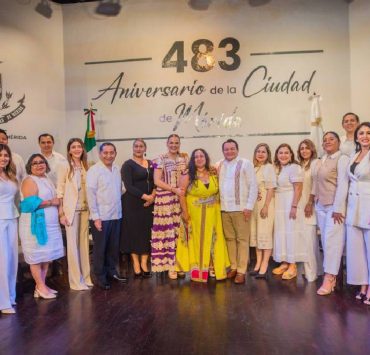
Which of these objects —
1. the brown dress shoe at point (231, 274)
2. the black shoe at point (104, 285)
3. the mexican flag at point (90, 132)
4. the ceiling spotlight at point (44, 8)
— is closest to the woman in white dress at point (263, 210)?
the brown dress shoe at point (231, 274)

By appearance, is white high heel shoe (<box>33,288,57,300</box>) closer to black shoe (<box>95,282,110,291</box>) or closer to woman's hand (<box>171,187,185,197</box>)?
black shoe (<box>95,282,110,291</box>)

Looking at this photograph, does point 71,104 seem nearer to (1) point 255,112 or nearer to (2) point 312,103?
(1) point 255,112

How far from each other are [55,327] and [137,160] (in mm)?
2074

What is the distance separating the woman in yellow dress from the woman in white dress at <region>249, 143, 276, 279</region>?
1.49ft

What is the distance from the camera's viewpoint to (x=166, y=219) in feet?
14.6

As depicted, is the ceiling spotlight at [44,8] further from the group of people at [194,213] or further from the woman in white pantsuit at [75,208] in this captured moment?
the woman in white pantsuit at [75,208]

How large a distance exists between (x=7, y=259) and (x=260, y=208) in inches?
108

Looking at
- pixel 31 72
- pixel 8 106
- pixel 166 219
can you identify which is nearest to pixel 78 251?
pixel 166 219

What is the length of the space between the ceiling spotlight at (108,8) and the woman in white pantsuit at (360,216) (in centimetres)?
485

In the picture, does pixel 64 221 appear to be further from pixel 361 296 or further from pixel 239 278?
pixel 361 296

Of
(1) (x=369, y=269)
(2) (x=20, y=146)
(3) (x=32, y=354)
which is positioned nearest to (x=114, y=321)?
(3) (x=32, y=354)

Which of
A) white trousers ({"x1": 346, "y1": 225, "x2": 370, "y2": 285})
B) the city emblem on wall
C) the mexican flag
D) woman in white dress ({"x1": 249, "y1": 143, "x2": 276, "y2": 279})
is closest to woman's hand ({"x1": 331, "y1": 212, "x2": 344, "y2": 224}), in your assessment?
white trousers ({"x1": 346, "y1": 225, "x2": 370, "y2": 285})

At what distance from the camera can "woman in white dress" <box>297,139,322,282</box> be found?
14.5 ft

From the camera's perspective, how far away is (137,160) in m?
4.60
